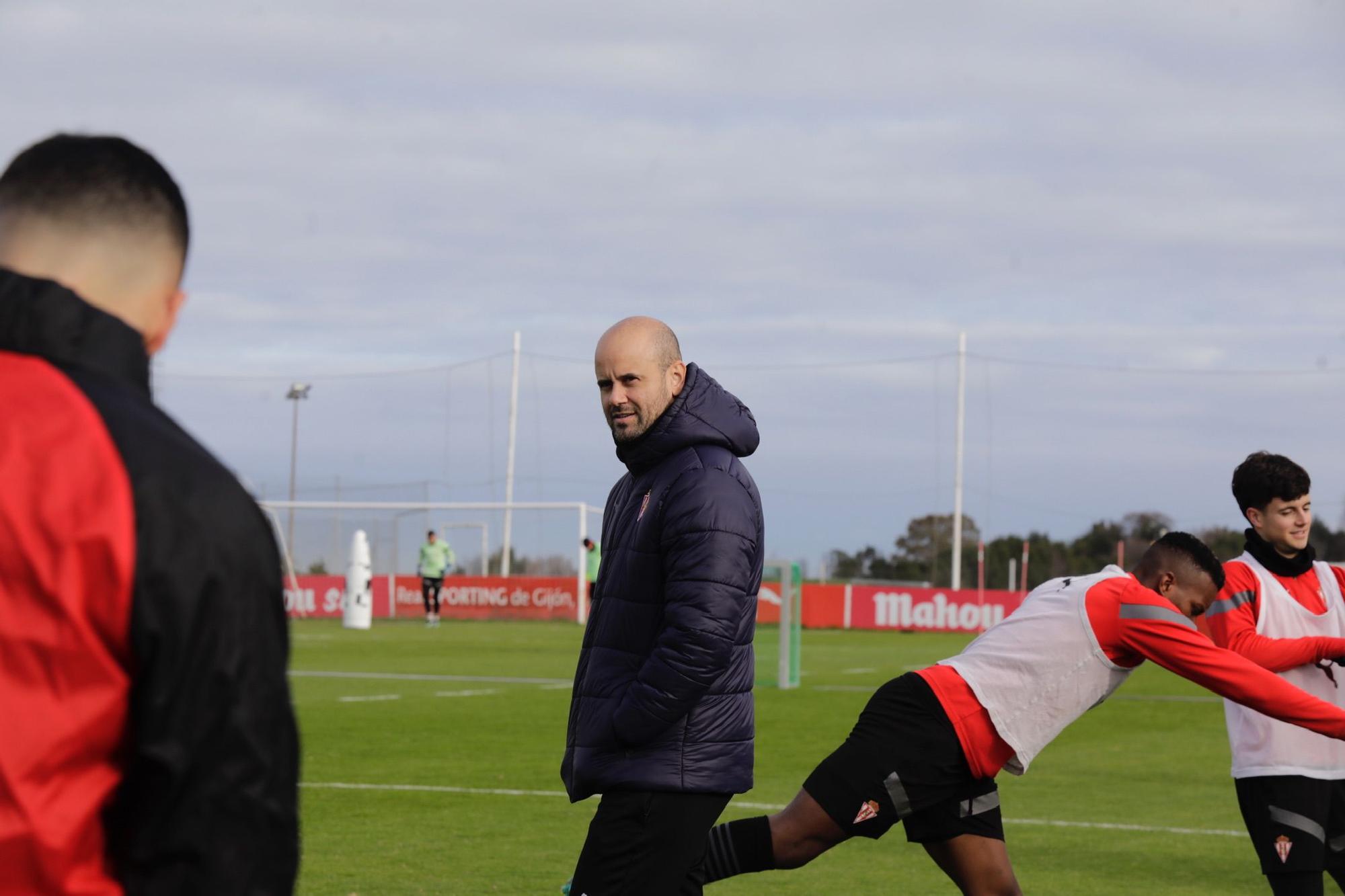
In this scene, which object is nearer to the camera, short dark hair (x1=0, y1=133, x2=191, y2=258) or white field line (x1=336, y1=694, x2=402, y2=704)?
short dark hair (x1=0, y1=133, x2=191, y2=258)

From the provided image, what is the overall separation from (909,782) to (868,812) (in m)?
0.17

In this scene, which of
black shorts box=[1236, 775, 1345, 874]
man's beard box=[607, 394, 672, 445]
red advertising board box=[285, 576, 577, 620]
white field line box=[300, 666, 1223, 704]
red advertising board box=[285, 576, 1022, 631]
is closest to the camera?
man's beard box=[607, 394, 672, 445]

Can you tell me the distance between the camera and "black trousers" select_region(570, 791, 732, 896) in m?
4.45

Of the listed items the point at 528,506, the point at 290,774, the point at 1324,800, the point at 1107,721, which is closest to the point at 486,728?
the point at 1107,721

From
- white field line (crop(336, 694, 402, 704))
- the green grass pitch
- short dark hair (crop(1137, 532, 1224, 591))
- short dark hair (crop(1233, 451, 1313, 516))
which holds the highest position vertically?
short dark hair (crop(1233, 451, 1313, 516))

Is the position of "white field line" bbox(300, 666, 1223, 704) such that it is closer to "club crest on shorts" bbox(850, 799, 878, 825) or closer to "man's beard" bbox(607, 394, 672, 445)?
"club crest on shorts" bbox(850, 799, 878, 825)

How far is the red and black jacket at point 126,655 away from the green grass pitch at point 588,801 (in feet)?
19.9

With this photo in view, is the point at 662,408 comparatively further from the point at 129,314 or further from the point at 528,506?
the point at 528,506

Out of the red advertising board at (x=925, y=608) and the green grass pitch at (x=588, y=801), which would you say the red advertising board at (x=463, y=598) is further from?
the green grass pitch at (x=588, y=801)

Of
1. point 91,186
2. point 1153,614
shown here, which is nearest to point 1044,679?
point 1153,614

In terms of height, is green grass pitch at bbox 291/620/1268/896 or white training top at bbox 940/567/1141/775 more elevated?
white training top at bbox 940/567/1141/775

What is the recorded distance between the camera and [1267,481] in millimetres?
6188

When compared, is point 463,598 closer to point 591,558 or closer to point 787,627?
point 591,558

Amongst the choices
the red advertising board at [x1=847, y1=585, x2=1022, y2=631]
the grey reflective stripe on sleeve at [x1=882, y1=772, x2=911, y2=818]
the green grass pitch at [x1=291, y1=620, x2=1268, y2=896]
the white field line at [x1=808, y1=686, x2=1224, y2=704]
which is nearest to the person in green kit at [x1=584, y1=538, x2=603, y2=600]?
the red advertising board at [x1=847, y1=585, x2=1022, y2=631]
